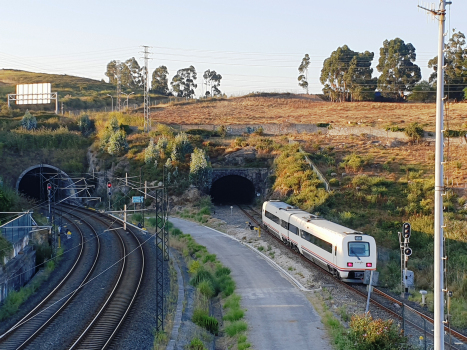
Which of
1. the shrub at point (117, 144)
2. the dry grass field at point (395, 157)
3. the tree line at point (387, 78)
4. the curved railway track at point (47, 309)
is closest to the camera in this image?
the curved railway track at point (47, 309)

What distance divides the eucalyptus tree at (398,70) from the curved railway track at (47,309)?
91.7 meters

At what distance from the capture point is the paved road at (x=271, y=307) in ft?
51.9

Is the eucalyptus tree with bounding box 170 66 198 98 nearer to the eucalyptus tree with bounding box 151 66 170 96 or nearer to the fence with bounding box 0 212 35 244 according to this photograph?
the eucalyptus tree with bounding box 151 66 170 96

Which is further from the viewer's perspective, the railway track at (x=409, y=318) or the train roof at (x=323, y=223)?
the train roof at (x=323, y=223)

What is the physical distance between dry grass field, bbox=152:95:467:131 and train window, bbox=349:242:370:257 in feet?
164

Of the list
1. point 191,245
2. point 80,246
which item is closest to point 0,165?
point 80,246

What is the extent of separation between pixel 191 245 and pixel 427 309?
1783cm

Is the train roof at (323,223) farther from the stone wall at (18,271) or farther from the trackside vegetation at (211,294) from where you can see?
the stone wall at (18,271)

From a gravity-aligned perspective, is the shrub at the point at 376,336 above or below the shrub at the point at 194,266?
above

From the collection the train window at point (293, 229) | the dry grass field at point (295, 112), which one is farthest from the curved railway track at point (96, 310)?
the dry grass field at point (295, 112)

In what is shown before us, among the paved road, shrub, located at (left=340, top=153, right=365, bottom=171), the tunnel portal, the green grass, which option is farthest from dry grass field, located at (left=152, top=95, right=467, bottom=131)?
the green grass

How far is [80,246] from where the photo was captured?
35.5 m

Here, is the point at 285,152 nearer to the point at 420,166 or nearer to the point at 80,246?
the point at 420,166

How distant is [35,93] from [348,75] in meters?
71.0
